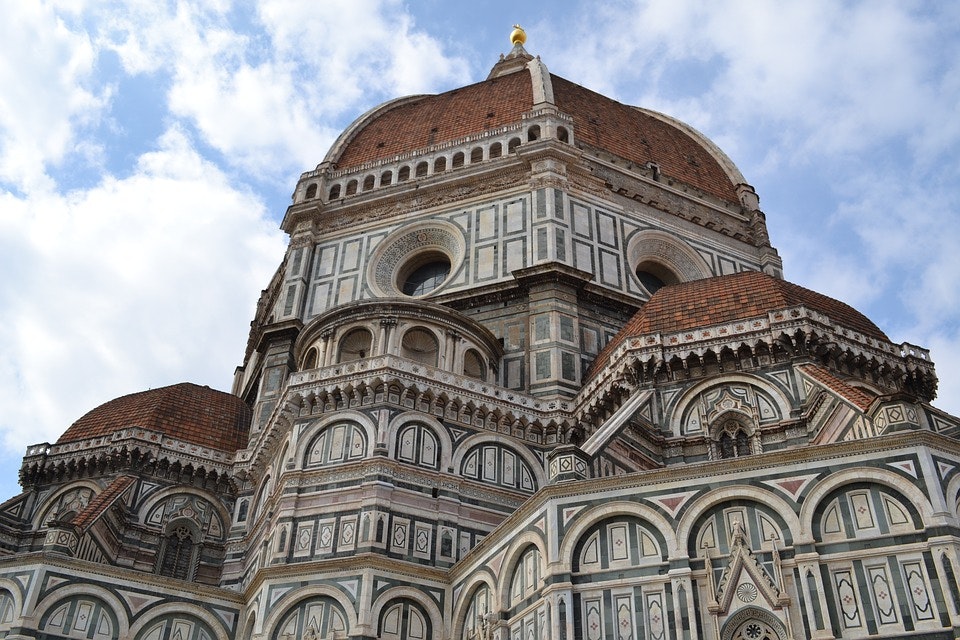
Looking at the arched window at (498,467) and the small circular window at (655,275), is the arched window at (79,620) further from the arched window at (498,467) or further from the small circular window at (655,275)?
the small circular window at (655,275)

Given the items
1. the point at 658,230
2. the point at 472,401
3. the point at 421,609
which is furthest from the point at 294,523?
the point at 658,230

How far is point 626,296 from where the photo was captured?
30.3 meters

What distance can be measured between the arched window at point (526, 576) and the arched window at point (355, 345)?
935cm

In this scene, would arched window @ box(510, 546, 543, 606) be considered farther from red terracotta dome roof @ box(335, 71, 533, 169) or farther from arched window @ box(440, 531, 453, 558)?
red terracotta dome roof @ box(335, 71, 533, 169)

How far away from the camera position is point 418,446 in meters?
23.7

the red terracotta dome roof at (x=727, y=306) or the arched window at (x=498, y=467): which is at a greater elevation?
the red terracotta dome roof at (x=727, y=306)

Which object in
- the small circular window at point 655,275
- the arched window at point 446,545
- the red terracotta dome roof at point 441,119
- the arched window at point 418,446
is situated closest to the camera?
the arched window at point 446,545

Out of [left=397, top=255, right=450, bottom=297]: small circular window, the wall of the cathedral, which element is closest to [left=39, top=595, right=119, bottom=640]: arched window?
the wall of the cathedral

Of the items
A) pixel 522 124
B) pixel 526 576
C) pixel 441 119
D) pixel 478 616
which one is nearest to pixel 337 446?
pixel 478 616

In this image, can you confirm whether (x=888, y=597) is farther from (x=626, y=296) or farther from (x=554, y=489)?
(x=626, y=296)

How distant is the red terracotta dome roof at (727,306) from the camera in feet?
79.8

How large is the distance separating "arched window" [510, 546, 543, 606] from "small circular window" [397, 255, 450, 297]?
14.8 meters

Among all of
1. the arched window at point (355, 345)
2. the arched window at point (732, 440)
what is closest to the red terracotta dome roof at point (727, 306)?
the arched window at point (732, 440)

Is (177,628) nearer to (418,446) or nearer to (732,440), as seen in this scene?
(418,446)
